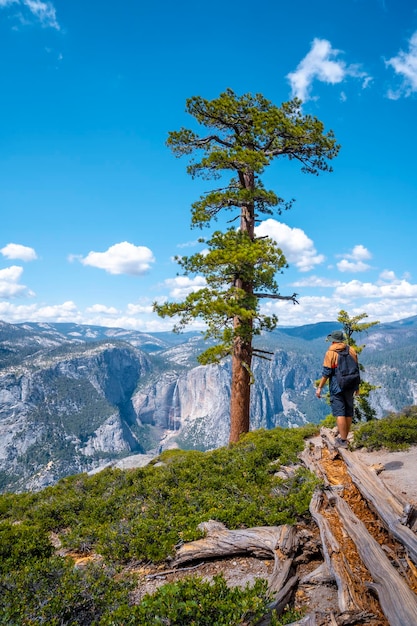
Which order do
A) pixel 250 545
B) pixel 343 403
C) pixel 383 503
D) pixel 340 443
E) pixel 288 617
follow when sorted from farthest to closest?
pixel 340 443 < pixel 343 403 < pixel 383 503 < pixel 250 545 < pixel 288 617

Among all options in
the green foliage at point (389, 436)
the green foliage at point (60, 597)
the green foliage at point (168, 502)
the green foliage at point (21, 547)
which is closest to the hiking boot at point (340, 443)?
the green foliage at point (168, 502)

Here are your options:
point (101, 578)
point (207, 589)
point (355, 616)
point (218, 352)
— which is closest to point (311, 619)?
point (355, 616)

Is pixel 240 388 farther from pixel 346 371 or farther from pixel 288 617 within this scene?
pixel 288 617

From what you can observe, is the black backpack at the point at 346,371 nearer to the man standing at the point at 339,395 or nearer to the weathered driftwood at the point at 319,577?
the man standing at the point at 339,395

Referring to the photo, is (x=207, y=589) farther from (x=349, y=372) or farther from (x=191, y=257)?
(x=191, y=257)

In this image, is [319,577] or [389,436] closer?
[319,577]

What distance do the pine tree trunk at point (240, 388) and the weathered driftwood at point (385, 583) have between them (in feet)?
29.0

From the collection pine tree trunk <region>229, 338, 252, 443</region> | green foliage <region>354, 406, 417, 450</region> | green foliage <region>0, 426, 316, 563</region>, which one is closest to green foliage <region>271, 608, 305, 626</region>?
green foliage <region>0, 426, 316, 563</region>

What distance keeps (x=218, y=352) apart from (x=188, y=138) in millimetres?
8279

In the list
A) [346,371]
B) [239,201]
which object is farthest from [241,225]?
[346,371]

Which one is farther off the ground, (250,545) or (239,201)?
(239,201)

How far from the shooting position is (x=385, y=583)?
353 centimetres

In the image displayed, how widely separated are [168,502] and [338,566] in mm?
4033

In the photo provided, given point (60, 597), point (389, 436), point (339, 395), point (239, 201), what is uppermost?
point (239, 201)
